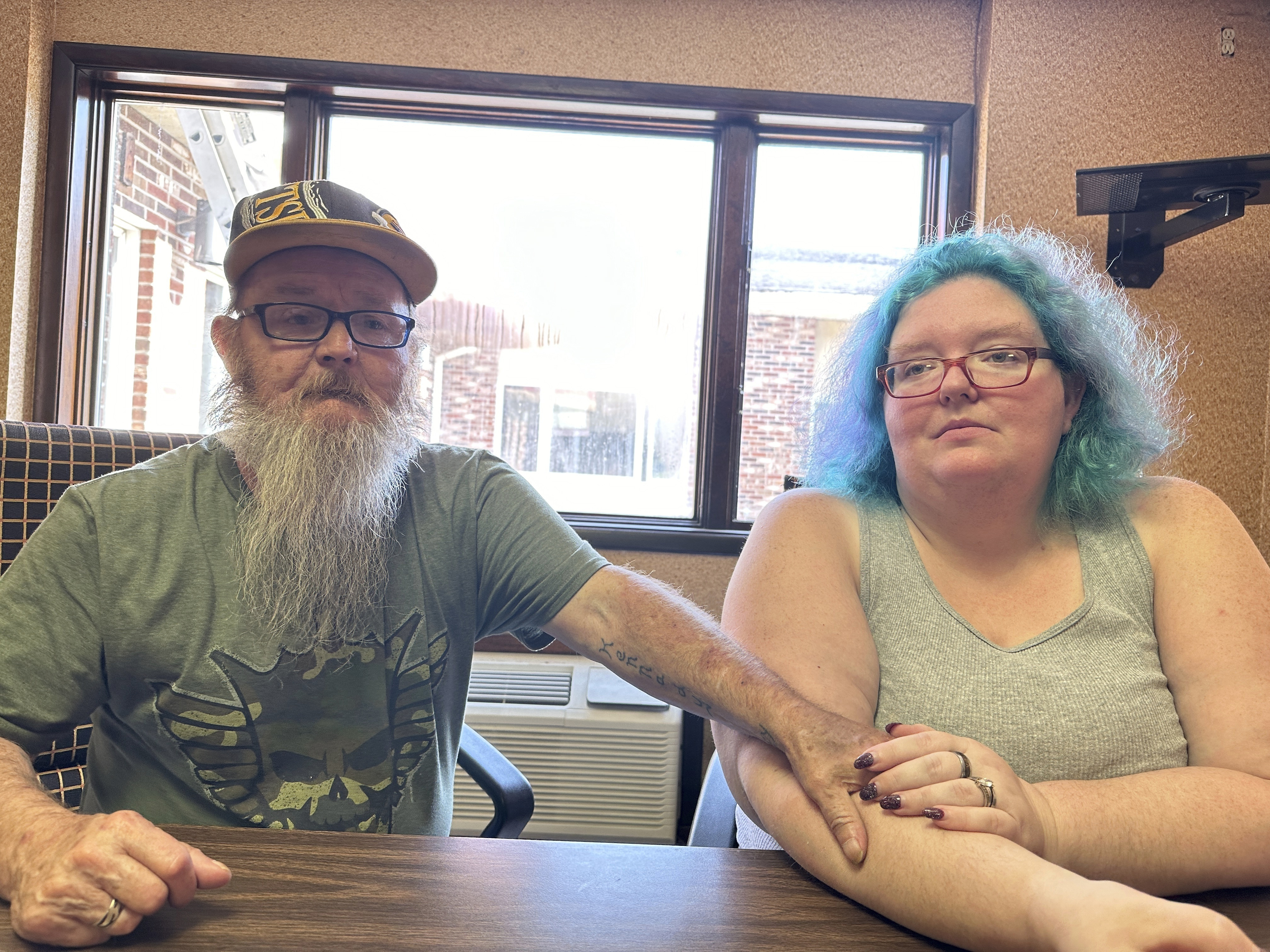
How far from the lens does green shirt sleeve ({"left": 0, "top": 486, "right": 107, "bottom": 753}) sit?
1.04 meters

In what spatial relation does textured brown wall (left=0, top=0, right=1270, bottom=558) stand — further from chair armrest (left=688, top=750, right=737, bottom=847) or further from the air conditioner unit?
chair armrest (left=688, top=750, right=737, bottom=847)

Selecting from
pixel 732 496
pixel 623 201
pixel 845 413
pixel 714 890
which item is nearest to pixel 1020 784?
pixel 714 890

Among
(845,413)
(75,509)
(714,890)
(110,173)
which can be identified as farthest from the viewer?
(110,173)

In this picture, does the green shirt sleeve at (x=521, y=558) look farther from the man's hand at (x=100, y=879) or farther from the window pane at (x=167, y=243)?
the window pane at (x=167, y=243)

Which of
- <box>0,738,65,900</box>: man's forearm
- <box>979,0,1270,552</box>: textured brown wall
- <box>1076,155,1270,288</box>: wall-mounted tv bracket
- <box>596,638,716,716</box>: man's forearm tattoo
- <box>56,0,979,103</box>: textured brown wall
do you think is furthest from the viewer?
<box>56,0,979,103</box>: textured brown wall

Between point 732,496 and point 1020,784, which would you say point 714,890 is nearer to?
point 1020,784

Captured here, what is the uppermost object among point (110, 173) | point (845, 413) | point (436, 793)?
point (110, 173)

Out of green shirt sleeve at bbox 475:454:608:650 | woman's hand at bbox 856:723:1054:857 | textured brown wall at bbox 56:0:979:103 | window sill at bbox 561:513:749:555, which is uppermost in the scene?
textured brown wall at bbox 56:0:979:103

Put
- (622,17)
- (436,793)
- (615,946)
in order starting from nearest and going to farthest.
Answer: (615,946)
(436,793)
(622,17)

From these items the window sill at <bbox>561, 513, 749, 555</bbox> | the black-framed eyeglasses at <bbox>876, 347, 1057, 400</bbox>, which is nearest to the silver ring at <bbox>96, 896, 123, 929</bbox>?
the black-framed eyeglasses at <bbox>876, 347, 1057, 400</bbox>

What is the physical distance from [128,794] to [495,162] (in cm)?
229

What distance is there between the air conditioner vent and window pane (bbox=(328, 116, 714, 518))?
628mm

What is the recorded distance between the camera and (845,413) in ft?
4.82

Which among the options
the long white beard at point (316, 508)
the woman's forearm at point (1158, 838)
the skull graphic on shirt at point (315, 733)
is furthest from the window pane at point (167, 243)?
the woman's forearm at point (1158, 838)
